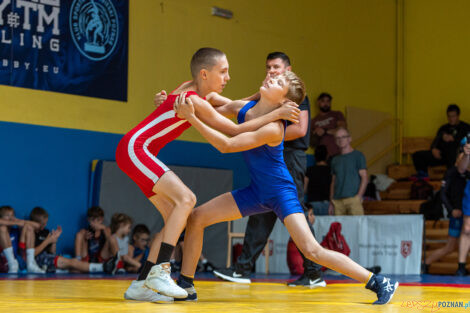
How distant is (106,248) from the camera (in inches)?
366

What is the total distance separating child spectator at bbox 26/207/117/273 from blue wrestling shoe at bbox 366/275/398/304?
205 inches

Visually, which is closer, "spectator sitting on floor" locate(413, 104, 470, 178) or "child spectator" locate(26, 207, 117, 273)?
"child spectator" locate(26, 207, 117, 273)

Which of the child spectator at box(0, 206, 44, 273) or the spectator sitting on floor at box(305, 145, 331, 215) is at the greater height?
the spectator sitting on floor at box(305, 145, 331, 215)

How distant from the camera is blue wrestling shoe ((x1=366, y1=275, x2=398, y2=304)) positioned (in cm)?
394

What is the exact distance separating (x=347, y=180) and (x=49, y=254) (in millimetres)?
4172

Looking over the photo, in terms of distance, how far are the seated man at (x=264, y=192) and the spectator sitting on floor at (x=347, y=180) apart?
5810 mm

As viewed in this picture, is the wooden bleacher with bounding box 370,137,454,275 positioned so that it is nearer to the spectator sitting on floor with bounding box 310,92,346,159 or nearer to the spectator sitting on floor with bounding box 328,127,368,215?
the spectator sitting on floor with bounding box 328,127,368,215

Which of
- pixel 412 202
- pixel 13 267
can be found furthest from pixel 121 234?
pixel 412 202

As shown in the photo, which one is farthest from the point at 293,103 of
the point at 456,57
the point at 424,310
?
the point at 456,57

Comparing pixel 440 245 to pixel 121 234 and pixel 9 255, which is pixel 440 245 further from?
pixel 9 255

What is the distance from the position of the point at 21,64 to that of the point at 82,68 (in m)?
0.89

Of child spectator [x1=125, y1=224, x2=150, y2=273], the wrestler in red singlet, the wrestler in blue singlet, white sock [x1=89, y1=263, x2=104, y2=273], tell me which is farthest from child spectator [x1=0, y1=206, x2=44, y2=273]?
the wrestler in blue singlet

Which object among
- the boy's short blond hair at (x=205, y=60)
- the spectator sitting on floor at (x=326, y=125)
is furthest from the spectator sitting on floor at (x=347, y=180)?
the boy's short blond hair at (x=205, y=60)

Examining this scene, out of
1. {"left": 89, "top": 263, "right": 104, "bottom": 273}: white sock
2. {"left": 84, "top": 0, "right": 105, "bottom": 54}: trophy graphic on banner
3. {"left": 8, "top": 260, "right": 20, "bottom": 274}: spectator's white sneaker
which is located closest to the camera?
{"left": 8, "top": 260, "right": 20, "bottom": 274}: spectator's white sneaker
